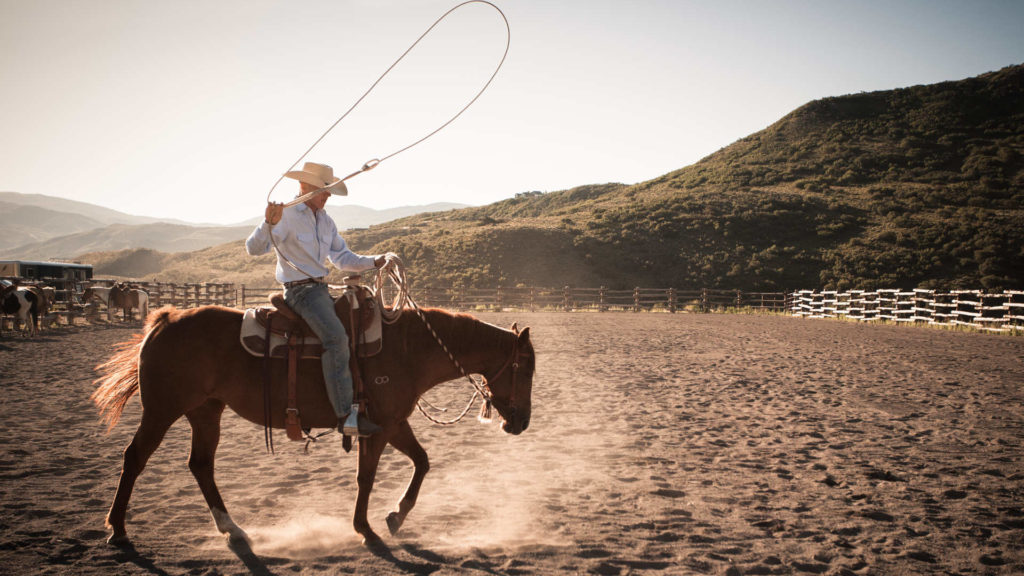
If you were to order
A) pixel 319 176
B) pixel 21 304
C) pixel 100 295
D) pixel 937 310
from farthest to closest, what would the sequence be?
1. pixel 937 310
2. pixel 100 295
3. pixel 21 304
4. pixel 319 176

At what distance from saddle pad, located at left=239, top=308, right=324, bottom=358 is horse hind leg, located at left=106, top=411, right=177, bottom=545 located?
712mm

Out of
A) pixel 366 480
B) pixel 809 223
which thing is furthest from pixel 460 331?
pixel 809 223

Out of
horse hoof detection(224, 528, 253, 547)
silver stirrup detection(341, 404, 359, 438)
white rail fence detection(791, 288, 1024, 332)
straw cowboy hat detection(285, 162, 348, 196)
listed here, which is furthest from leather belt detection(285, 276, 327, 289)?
white rail fence detection(791, 288, 1024, 332)

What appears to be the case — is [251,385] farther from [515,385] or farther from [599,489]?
[599,489]

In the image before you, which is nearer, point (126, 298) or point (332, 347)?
point (332, 347)

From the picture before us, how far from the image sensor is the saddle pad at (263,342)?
13.1 ft

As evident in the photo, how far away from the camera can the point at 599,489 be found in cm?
511

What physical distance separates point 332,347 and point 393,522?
4.25 feet

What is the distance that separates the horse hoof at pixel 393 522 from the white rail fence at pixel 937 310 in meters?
22.1

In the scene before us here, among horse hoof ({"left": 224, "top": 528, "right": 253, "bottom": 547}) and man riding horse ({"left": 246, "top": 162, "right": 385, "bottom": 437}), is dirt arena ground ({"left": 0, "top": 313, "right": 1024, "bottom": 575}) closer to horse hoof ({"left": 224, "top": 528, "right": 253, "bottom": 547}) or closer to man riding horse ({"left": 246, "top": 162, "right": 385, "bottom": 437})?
horse hoof ({"left": 224, "top": 528, "right": 253, "bottom": 547})

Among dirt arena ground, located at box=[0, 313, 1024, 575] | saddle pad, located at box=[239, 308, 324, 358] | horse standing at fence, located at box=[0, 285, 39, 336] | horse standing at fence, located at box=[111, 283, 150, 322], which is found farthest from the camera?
horse standing at fence, located at box=[111, 283, 150, 322]

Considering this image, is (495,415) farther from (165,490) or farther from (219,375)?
(219,375)

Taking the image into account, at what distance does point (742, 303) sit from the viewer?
40.6 meters

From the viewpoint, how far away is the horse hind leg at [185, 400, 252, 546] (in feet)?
13.3
